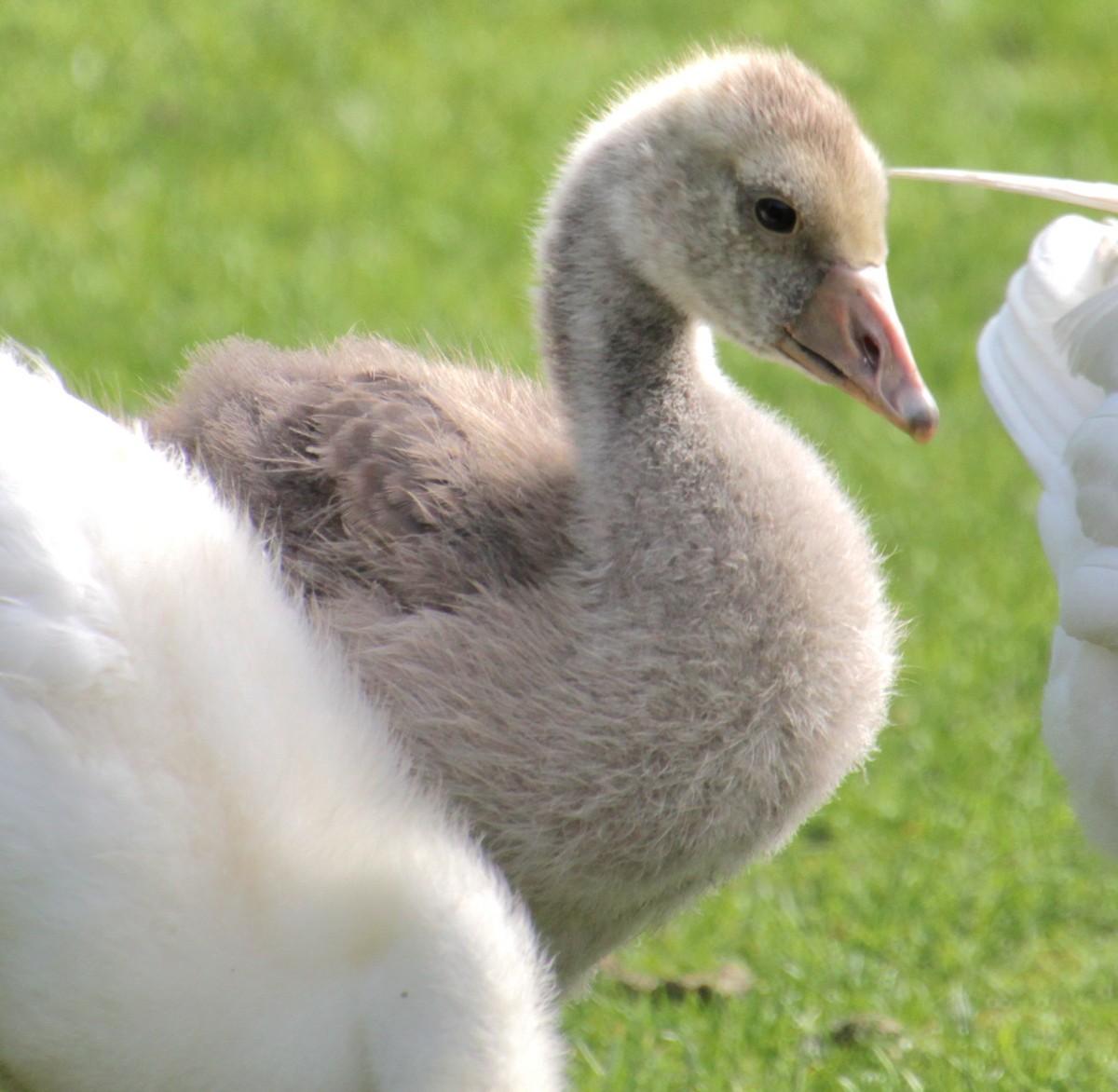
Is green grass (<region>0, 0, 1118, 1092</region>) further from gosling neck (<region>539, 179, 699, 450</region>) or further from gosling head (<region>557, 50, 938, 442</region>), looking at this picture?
gosling head (<region>557, 50, 938, 442</region>)

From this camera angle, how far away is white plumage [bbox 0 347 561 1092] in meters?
2.32

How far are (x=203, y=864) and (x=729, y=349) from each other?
13.6 feet

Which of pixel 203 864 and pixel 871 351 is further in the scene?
pixel 871 351

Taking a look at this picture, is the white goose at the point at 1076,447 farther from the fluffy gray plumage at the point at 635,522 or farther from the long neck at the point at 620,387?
the long neck at the point at 620,387

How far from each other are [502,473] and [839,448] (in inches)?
124

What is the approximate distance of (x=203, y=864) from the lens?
2418mm

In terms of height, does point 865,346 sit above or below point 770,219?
below

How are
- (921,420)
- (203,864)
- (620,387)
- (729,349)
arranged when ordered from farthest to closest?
(729,349), (620,387), (921,420), (203,864)

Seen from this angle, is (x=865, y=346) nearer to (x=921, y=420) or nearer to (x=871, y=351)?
(x=871, y=351)

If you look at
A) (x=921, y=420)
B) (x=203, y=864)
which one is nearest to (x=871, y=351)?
(x=921, y=420)

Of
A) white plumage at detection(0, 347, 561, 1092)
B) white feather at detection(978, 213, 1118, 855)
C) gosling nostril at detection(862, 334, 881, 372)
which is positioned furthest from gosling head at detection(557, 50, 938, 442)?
white plumage at detection(0, 347, 561, 1092)

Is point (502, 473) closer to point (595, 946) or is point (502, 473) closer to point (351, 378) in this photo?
point (351, 378)

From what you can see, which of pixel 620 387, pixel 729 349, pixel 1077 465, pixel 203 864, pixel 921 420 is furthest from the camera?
pixel 729 349

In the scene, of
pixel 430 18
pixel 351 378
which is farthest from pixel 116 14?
pixel 351 378
